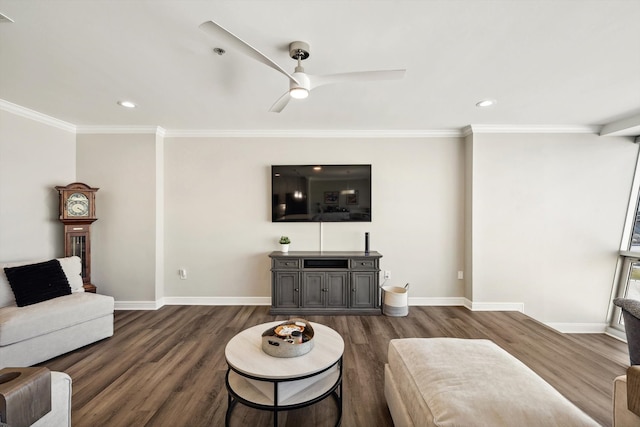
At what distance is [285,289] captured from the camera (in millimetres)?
3592

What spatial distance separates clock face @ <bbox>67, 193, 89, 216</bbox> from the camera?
11.1ft

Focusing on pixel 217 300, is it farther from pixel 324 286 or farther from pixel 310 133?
pixel 310 133

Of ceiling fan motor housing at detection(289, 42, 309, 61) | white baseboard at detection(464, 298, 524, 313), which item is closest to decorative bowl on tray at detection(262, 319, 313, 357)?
ceiling fan motor housing at detection(289, 42, 309, 61)

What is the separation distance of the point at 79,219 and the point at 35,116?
4.35ft

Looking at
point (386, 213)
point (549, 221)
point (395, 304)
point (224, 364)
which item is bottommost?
point (224, 364)

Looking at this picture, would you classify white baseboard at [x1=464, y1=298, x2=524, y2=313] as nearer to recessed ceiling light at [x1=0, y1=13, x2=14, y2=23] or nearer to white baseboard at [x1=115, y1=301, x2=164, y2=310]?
white baseboard at [x1=115, y1=301, x2=164, y2=310]

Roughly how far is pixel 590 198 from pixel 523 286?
1.53 metres

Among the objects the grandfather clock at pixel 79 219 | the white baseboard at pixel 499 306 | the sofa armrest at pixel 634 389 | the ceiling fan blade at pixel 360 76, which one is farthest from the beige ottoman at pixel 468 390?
the grandfather clock at pixel 79 219

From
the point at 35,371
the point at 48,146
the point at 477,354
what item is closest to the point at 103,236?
the point at 48,146

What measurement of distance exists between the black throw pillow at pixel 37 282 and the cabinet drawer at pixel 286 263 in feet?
7.39

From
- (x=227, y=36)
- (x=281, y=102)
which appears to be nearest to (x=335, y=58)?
(x=281, y=102)

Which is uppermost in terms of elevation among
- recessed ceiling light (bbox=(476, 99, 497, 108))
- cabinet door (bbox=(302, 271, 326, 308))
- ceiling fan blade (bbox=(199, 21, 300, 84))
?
recessed ceiling light (bbox=(476, 99, 497, 108))

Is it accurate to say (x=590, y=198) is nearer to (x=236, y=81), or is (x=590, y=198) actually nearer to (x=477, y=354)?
(x=477, y=354)

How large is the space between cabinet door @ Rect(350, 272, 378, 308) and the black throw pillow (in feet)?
10.7
